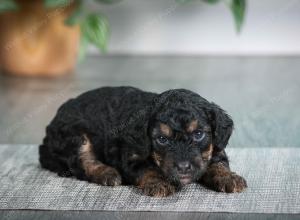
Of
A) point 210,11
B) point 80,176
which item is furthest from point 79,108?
point 210,11

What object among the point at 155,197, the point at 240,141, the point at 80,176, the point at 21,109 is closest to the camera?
the point at 155,197

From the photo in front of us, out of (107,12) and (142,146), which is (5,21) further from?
(142,146)

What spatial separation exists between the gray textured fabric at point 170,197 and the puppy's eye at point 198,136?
0.91 ft

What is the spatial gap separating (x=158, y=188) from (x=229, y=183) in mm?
330

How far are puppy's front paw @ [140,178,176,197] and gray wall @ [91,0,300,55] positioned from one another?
4784mm

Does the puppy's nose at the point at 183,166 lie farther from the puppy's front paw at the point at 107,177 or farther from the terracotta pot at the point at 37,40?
the terracotta pot at the point at 37,40

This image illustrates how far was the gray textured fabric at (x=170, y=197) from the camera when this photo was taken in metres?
3.21

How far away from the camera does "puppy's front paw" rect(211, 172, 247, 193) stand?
3.36 metres

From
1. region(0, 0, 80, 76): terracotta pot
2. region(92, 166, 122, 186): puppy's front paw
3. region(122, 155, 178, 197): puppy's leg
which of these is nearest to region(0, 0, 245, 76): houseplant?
region(0, 0, 80, 76): terracotta pot

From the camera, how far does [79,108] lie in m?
3.80

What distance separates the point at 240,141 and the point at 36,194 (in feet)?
5.20

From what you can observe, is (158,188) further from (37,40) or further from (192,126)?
(37,40)

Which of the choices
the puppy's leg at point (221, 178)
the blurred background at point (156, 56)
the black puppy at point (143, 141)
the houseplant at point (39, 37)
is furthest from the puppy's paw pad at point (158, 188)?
the houseplant at point (39, 37)

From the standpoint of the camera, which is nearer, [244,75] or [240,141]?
[240,141]
